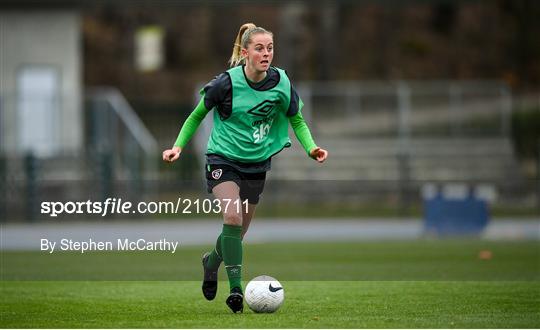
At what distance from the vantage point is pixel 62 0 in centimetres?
2883

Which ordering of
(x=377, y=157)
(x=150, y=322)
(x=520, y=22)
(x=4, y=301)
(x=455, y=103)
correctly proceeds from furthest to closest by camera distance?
(x=520, y=22) < (x=455, y=103) < (x=377, y=157) < (x=4, y=301) < (x=150, y=322)

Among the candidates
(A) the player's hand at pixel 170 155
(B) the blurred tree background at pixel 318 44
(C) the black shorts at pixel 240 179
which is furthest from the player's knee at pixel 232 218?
(B) the blurred tree background at pixel 318 44

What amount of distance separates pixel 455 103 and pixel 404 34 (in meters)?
22.3

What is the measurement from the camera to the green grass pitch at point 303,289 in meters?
8.69

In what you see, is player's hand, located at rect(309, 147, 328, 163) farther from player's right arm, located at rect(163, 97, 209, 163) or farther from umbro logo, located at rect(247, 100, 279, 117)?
player's right arm, located at rect(163, 97, 209, 163)

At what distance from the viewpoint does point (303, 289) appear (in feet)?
36.9

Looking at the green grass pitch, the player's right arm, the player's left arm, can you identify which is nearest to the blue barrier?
the green grass pitch

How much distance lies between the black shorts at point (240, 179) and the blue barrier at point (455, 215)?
40.3ft

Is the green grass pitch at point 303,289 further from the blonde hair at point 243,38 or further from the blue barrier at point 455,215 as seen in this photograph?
the blue barrier at point 455,215

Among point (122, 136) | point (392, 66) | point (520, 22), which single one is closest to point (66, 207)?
point (122, 136)

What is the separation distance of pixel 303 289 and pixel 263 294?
7.81 feet

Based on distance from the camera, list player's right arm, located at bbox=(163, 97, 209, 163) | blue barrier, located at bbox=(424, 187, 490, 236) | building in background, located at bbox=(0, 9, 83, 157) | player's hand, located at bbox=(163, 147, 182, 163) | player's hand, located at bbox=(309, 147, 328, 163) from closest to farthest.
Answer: player's hand, located at bbox=(163, 147, 182, 163)
player's right arm, located at bbox=(163, 97, 209, 163)
player's hand, located at bbox=(309, 147, 328, 163)
blue barrier, located at bbox=(424, 187, 490, 236)
building in background, located at bbox=(0, 9, 83, 157)

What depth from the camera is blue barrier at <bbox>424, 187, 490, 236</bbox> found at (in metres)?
21.1

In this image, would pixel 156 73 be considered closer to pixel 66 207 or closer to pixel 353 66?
pixel 353 66
